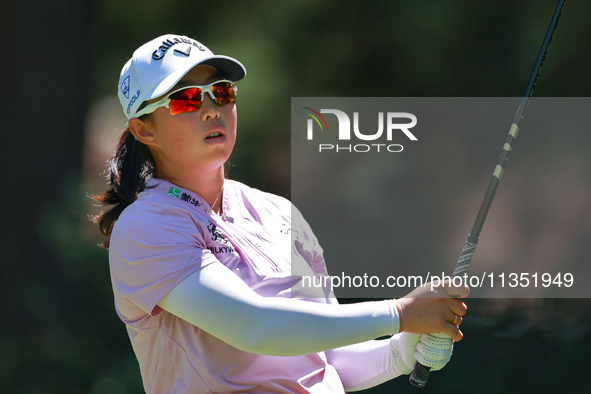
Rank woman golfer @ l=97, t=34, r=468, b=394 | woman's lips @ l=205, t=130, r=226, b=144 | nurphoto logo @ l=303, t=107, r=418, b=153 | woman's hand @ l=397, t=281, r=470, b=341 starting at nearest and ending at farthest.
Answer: woman golfer @ l=97, t=34, r=468, b=394 → woman's hand @ l=397, t=281, r=470, b=341 → woman's lips @ l=205, t=130, r=226, b=144 → nurphoto logo @ l=303, t=107, r=418, b=153

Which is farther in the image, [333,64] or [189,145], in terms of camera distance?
[333,64]

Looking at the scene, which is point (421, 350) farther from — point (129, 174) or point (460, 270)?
point (129, 174)

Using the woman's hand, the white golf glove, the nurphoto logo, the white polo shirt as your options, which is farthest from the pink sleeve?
the nurphoto logo

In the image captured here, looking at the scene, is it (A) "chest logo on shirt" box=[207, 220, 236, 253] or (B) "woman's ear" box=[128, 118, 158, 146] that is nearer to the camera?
(A) "chest logo on shirt" box=[207, 220, 236, 253]

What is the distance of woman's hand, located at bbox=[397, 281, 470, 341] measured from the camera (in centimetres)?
159

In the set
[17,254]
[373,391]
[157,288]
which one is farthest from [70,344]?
[157,288]

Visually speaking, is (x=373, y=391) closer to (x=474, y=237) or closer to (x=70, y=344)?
(x=70, y=344)

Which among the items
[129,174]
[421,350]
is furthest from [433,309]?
[129,174]

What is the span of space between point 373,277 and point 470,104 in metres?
1.48

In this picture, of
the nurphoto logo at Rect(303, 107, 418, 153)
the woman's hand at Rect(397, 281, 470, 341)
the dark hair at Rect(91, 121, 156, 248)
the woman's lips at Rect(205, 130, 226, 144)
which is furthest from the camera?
the nurphoto logo at Rect(303, 107, 418, 153)

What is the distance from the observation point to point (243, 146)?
4.25 meters

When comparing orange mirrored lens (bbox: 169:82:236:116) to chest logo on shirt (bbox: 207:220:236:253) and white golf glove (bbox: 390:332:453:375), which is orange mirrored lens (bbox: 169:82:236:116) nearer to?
chest logo on shirt (bbox: 207:220:236:253)

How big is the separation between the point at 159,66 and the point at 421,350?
1.11m

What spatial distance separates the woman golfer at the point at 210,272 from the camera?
1447 millimetres
